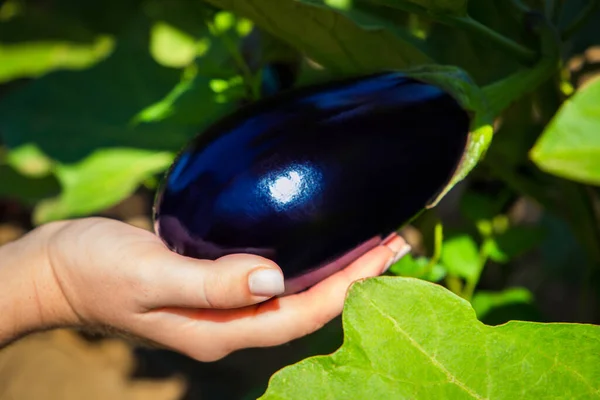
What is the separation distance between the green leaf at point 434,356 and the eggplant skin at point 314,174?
8 cm

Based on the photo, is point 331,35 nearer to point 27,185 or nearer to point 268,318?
point 268,318

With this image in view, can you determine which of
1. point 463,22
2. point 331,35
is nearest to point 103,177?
point 331,35

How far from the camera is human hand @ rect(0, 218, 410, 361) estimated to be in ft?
2.10

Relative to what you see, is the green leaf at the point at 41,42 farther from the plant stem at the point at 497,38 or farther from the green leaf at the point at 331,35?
the plant stem at the point at 497,38

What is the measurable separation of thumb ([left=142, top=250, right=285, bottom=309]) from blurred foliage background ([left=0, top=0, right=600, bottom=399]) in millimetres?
201

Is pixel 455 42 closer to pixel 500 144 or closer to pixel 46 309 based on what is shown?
pixel 500 144

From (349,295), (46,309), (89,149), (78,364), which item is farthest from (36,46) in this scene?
(349,295)

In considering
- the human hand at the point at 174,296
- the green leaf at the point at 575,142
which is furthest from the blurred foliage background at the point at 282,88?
the human hand at the point at 174,296

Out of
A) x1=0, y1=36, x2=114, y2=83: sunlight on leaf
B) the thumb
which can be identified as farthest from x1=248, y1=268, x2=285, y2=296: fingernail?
x1=0, y1=36, x2=114, y2=83: sunlight on leaf

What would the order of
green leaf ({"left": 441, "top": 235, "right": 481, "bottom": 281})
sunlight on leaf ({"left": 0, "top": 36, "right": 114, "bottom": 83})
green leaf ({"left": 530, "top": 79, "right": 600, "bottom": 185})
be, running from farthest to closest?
sunlight on leaf ({"left": 0, "top": 36, "right": 114, "bottom": 83}) < green leaf ({"left": 441, "top": 235, "right": 481, "bottom": 281}) < green leaf ({"left": 530, "top": 79, "right": 600, "bottom": 185})

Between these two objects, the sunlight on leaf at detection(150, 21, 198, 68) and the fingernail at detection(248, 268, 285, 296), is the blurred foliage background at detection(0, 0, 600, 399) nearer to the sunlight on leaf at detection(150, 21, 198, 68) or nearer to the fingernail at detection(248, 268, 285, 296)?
the sunlight on leaf at detection(150, 21, 198, 68)

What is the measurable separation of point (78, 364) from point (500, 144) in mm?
1112

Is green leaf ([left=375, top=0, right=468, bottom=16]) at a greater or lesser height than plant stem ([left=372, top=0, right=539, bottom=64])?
greater

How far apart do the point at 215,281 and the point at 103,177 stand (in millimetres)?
588
